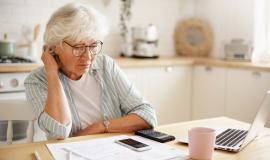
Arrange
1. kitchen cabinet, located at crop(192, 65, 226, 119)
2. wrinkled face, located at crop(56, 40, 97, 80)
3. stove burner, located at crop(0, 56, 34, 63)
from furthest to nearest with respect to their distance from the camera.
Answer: kitchen cabinet, located at crop(192, 65, 226, 119)
stove burner, located at crop(0, 56, 34, 63)
wrinkled face, located at crop(56, 40, 97, 80)

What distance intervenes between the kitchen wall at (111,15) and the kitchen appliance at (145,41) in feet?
0.75

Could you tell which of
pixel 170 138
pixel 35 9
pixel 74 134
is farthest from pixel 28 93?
pixel 35 9

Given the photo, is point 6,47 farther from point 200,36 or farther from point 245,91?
point 200,36

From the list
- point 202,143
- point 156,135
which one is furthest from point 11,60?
point 202,143

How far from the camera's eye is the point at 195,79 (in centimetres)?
354

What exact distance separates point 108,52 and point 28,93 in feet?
7.04

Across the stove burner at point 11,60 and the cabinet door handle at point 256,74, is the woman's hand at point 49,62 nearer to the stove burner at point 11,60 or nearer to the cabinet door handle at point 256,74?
the stove burner at point 11,60

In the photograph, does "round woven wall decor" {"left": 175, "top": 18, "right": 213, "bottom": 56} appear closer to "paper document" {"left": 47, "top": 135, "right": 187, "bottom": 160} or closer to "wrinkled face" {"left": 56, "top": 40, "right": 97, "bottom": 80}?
"wrinkled face" {"left": 56, "top": 40, "right": 97, "bottom": 80}

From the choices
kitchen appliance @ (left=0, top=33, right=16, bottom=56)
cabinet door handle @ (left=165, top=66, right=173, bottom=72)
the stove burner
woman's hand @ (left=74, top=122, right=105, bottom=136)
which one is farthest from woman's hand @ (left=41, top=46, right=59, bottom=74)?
cabinet door handle @ (left=165, top=66, right=173, bottom=72)

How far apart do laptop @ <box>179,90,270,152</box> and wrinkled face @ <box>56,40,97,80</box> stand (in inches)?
21.5

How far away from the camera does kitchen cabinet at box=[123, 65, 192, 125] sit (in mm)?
3236

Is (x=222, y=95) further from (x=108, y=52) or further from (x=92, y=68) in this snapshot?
(x=92, y=68)

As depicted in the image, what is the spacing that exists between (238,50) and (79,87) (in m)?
2.13

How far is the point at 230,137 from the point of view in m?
1.36
